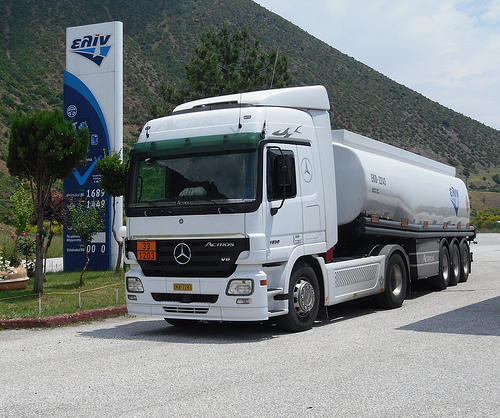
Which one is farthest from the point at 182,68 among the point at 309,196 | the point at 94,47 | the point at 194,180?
the point at 194,180

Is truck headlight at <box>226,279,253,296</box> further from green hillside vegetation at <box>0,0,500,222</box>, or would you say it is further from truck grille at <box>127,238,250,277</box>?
green hillside vegetation at <box>0,0,500,222</box>

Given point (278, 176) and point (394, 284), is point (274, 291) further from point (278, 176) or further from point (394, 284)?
point (394, 284)

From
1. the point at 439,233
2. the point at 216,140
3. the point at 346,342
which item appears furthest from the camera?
the point at 439,233

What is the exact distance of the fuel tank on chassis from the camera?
11.8m

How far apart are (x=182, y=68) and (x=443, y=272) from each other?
52592mm

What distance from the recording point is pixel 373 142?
12961 millimetres

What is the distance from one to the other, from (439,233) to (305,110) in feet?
22.6

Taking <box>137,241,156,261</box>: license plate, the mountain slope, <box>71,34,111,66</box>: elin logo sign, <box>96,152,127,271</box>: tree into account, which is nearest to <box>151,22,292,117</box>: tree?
<box>71,34,111,66</box>: elin logo sign

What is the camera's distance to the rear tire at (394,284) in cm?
1237

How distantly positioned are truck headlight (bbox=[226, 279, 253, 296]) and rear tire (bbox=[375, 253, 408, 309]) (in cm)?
438

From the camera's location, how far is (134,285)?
9.67 m

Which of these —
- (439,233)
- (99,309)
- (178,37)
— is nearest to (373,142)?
(439,233)

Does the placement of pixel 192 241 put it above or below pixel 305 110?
below

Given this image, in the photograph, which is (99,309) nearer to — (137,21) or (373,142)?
(373,142)
